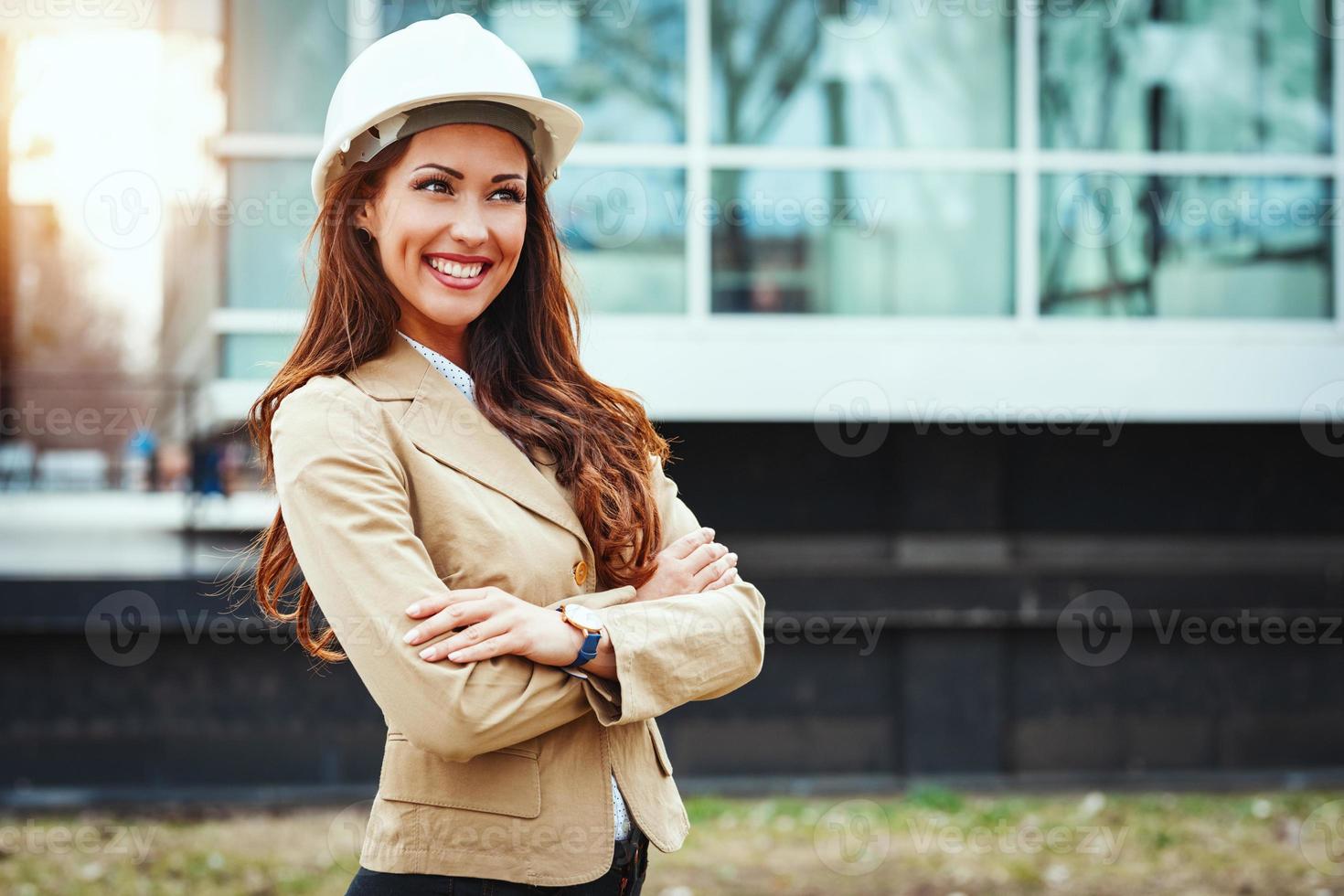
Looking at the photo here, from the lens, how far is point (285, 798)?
6391 millimetres

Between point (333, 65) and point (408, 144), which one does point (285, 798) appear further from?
point (408, 144)

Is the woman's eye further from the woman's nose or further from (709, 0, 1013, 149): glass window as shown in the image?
(709, 0, 1013, 149): glass window

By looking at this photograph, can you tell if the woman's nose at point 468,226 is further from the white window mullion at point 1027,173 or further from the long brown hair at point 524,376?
the white window mullion at point 1027,173

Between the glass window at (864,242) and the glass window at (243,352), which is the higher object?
the glass window at (864,242)

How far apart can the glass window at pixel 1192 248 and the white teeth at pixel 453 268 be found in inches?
213

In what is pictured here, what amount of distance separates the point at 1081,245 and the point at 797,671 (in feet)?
9.15

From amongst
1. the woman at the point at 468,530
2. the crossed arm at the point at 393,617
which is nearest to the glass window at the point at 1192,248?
the woman at the point at 468,530

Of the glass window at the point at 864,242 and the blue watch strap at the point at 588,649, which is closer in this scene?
the blue watch strap at the point at 588,649

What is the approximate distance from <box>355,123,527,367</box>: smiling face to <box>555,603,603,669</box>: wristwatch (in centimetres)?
50

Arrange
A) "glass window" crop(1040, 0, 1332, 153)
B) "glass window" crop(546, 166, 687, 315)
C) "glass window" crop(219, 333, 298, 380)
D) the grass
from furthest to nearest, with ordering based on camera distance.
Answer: "glass window" crop(1040, 0, 1332, 153) < "glass window" crop(546, 166, 687, 315) < "glass window" crop(219, 333, 298, 380) < the grass

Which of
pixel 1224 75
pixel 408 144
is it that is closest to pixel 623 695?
pixel 408 144

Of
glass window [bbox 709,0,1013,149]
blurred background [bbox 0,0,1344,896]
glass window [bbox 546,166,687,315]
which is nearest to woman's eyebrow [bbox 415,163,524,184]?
blurred background [bbox 0,0,1344,896]

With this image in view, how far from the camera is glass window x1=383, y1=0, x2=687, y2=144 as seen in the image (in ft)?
21.7

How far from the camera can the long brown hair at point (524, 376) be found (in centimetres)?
200
